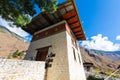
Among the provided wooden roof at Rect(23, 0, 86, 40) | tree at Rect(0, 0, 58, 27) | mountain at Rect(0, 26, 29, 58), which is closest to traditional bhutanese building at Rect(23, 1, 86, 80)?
wooden roof at Rect(23, 0, 86, 40)

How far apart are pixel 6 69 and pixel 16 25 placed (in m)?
2.43

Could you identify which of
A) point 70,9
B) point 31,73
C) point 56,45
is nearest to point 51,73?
point 31,73

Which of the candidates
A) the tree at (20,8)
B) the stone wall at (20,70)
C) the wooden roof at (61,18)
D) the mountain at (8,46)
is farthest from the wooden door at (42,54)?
the mountain at (8,46)

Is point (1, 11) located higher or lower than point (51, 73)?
higher

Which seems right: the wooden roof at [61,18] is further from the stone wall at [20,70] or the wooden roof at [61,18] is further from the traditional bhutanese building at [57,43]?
the stone wall at [20,70]

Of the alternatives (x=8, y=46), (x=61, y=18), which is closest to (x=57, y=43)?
(x=61, y=18)

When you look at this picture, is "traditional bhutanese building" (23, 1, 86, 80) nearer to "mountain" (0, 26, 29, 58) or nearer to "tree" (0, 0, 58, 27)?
"tree" (0, 0, 58, 27)

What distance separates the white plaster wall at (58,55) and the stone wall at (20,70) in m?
0.87

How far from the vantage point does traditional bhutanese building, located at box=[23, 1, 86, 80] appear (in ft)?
21.4

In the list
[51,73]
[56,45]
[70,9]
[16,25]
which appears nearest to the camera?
[16,25]

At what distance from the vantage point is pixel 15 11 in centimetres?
455

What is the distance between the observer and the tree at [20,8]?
4.44 metres

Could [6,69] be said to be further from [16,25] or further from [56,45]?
[56,45]

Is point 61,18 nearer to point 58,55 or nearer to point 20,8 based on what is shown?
point 58,55
